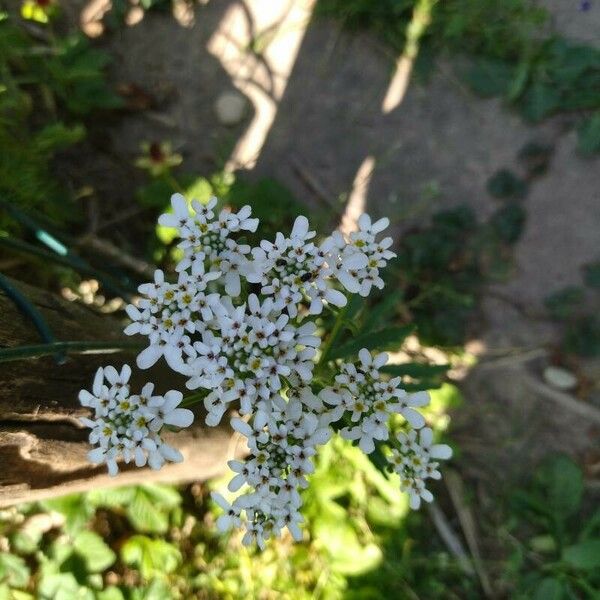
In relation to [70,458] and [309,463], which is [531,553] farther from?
[70,458]

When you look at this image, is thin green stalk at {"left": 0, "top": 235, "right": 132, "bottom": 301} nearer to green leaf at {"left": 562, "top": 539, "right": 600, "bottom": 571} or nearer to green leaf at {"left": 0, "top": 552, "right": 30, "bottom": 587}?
green leaf at {"left": 0, "top": 552, "right": 30, "bottom": 587}

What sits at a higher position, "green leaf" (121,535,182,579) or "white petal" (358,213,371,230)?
"white petal" (358,213,371,230)

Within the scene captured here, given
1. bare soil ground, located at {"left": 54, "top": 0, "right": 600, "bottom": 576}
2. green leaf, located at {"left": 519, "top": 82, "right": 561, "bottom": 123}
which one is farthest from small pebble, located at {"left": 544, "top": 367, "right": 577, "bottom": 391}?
green leaf, located at {"left": 519, "top": 82, "right": 561, "bottom": 123}

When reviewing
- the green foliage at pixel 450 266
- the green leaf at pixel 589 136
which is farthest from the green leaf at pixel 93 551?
the green leaf at pixel 589 136

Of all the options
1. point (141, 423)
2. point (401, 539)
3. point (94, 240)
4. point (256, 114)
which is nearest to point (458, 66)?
point (256, 114)

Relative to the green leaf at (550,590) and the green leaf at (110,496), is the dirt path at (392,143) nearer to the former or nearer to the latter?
the green leaf at (550,590)
